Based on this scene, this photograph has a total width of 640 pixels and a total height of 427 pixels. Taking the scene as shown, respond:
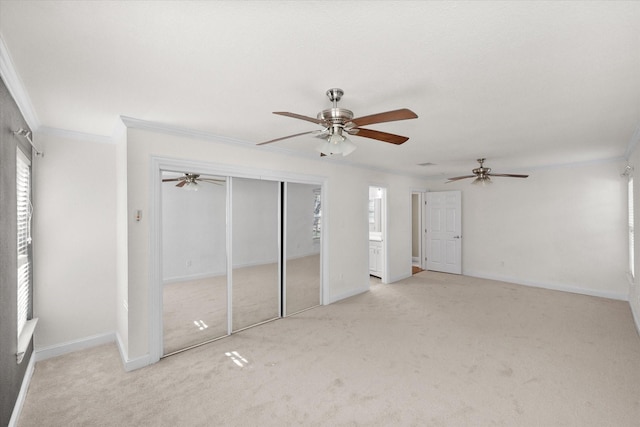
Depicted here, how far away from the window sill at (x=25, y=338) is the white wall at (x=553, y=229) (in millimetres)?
7213

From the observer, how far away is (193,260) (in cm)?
336

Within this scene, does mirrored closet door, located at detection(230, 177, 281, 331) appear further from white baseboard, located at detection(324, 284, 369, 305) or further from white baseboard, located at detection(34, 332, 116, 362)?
white baseboard, located at detection(34, 332, 116, 362)

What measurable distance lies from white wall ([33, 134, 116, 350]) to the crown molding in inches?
18.9

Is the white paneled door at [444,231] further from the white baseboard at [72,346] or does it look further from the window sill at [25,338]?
the window sill at [25,338]

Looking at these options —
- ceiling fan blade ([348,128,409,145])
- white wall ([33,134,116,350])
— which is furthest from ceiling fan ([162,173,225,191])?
ceiling fan blade ([348,128,409,145])

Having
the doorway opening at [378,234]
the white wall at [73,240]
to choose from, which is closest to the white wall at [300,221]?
the doorway opening at [378,234]

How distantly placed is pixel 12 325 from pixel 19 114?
1.69 metres

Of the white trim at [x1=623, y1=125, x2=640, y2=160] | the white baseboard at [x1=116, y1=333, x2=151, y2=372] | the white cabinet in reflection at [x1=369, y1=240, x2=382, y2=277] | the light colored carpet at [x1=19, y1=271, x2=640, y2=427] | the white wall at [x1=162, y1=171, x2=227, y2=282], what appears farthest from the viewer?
the white cabinet in reflection at [x1=369, y1=240, x2=382, y2=277]

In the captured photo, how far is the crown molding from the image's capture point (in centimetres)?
170

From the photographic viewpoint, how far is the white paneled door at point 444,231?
22.1 ft

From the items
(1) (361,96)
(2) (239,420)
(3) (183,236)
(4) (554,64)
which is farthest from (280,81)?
(2) (239,420)

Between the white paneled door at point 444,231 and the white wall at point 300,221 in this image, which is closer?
the white wall at point 300,221

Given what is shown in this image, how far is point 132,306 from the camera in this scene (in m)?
2.86

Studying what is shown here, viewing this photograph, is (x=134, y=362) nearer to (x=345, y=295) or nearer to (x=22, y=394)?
(x=22, y=394)
